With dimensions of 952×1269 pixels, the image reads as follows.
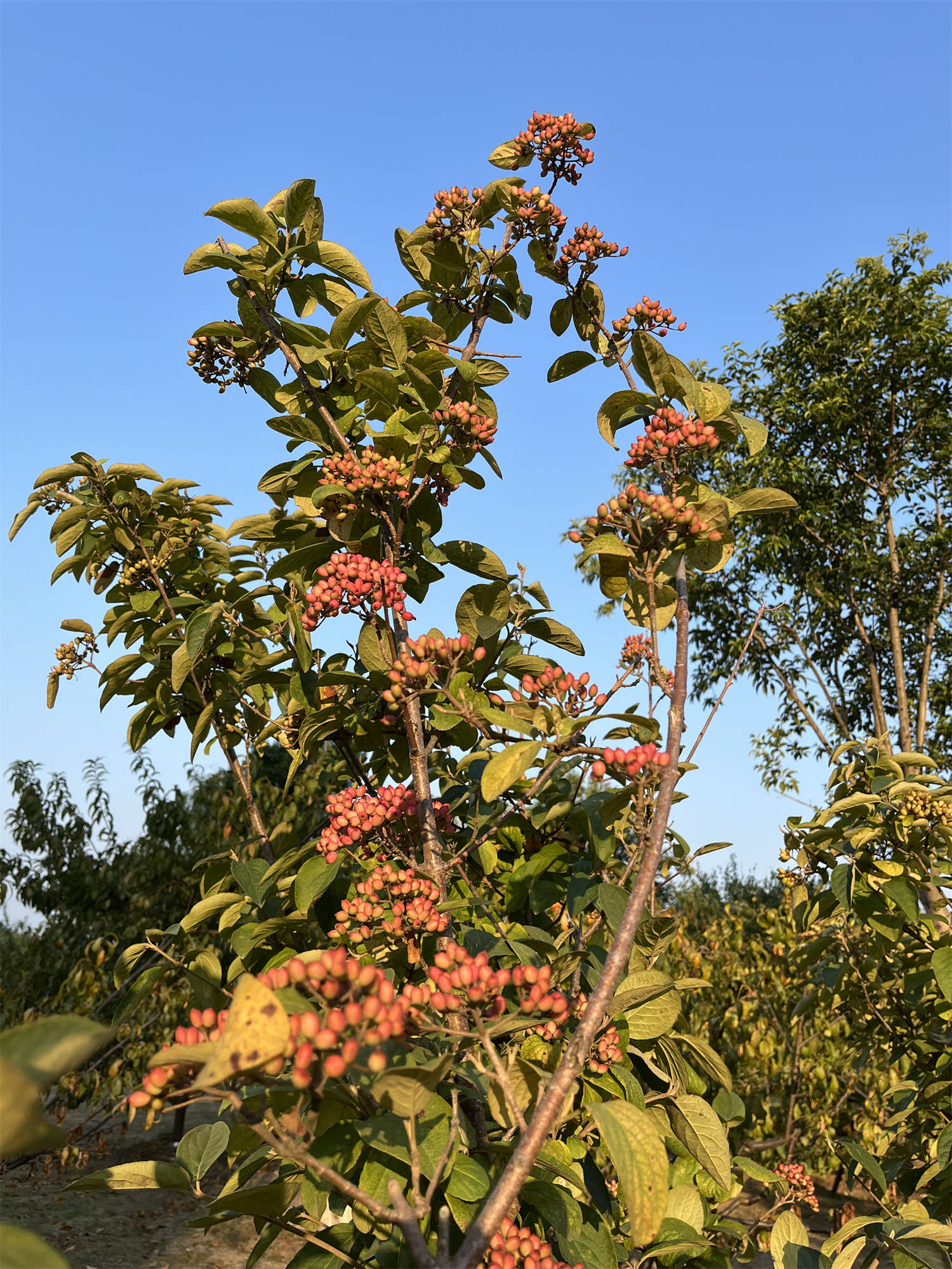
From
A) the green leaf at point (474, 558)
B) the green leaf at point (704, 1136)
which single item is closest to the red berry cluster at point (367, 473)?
the green leaf at point (474, 558)

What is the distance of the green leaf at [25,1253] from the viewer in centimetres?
77

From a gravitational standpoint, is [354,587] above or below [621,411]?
below

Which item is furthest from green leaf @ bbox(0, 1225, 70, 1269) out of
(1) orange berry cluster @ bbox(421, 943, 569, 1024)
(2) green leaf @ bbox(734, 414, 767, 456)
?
(2) green leaf @ bbox(734, 414, 767, 456)

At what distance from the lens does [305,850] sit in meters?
2.20

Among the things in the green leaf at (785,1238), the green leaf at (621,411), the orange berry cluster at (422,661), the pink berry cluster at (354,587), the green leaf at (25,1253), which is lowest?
the green leaf at (785,1238)

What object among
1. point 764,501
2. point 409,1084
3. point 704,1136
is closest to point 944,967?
point 704,1136

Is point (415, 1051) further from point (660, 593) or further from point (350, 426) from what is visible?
point (350, 426)

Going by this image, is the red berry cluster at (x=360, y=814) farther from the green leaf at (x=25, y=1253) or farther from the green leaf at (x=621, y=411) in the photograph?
the green leaf at (x=25, y=1253)

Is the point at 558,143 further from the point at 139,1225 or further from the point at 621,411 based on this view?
the point at 139,1225

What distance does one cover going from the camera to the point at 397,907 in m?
1.77

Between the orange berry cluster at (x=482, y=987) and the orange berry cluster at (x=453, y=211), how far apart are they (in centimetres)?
177

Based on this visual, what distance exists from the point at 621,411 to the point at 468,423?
1.69ft

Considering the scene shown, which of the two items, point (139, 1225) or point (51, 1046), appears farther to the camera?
point (139, 1225)

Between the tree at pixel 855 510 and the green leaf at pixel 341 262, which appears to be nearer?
the green leaf at pixel 341 262
